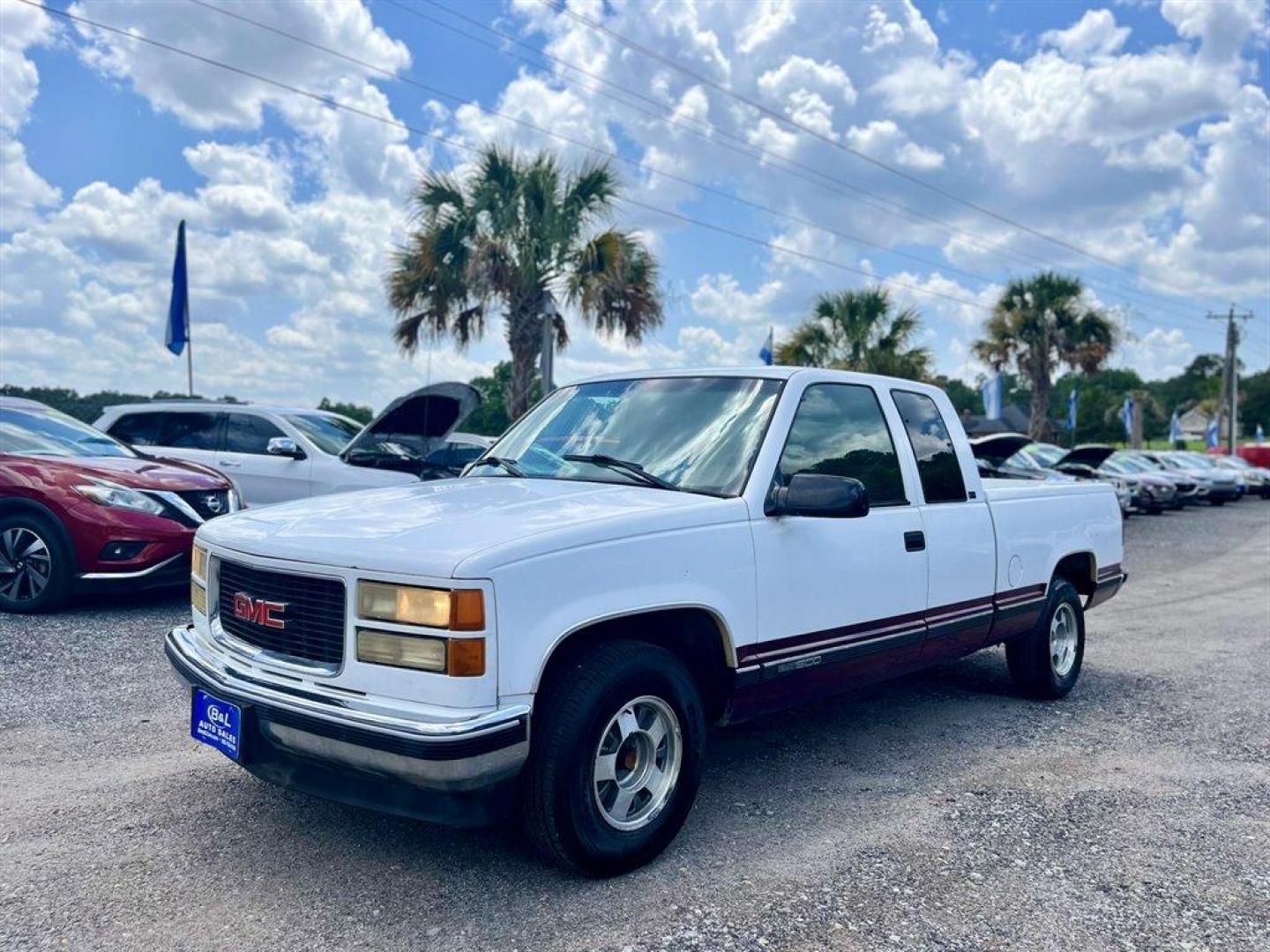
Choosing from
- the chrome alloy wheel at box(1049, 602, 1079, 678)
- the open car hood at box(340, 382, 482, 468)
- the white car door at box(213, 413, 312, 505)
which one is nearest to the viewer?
the chrome alloy wheel at box(1049, 602, 1079, 678)

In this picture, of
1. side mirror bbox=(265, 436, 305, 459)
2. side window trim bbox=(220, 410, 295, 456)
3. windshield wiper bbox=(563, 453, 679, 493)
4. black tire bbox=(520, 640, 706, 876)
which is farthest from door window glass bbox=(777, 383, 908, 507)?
side window trim bbox=(220, 410, 295, 456)

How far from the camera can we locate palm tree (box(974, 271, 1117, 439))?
28703 millimetres

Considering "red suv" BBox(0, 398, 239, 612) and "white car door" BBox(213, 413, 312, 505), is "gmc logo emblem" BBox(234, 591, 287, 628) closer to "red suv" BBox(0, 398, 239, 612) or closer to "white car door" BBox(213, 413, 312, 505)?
"red suv" BBox(0, 398, 239, 612)

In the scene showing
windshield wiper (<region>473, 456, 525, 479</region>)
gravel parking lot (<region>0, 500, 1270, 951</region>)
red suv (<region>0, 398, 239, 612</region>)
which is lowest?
gravel parking lot (<region>0, 500, 1270, 951</region>)

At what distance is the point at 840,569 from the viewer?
13.6 feet

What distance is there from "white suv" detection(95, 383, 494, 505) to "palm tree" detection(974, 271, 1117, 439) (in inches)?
886

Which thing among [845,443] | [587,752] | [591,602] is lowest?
[587,752]

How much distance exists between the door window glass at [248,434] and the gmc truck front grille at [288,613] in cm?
714

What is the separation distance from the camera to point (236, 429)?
10.5m

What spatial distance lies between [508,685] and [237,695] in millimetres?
1021

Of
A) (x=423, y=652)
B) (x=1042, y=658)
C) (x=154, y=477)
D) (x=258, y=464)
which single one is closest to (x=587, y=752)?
(x=423, y=652)

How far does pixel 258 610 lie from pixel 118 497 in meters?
4.71

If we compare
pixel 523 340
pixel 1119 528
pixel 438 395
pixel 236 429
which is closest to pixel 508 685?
pixel 1119 528

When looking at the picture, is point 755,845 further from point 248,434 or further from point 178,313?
point 178,313
